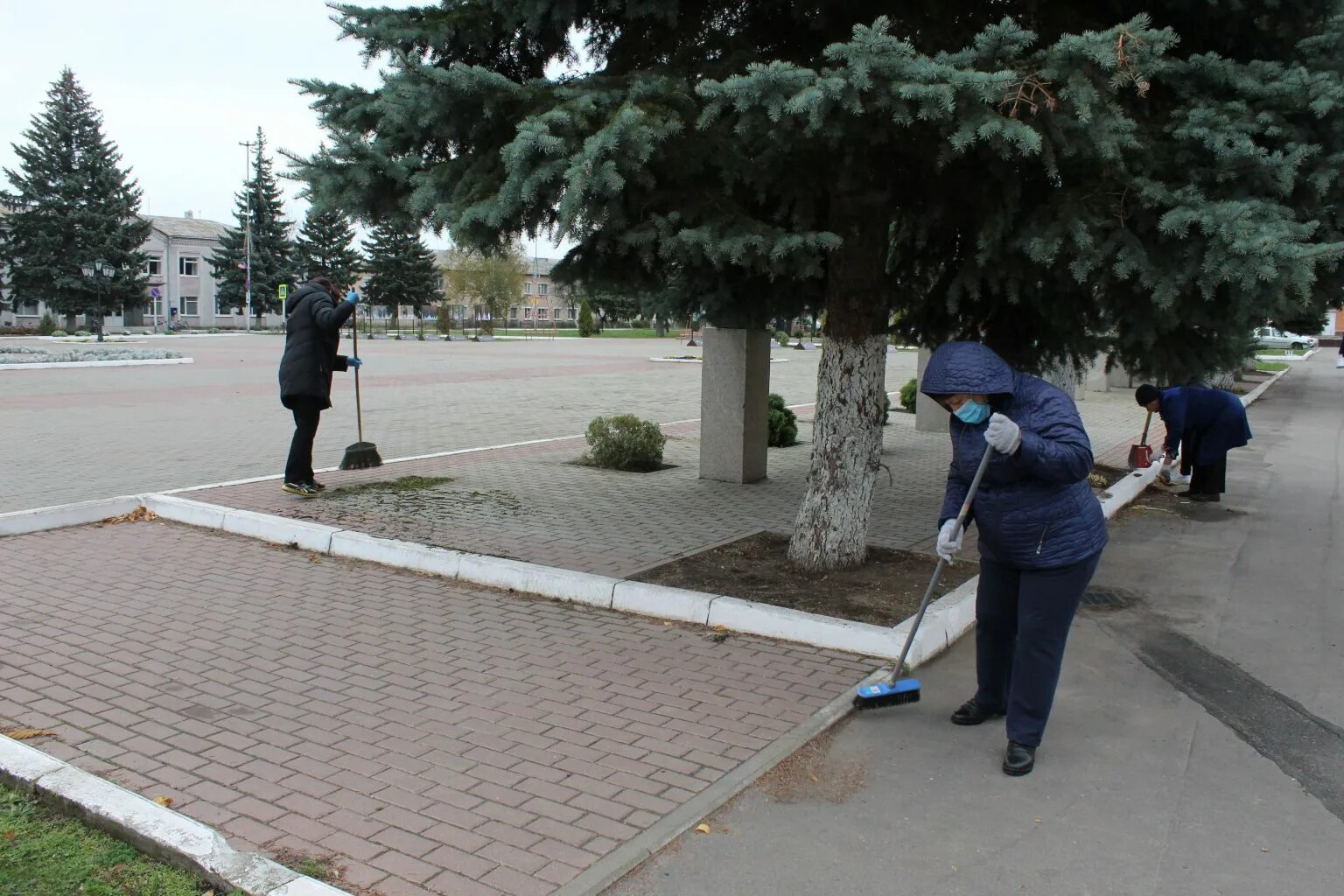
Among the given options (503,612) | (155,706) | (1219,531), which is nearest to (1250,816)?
(503,612)

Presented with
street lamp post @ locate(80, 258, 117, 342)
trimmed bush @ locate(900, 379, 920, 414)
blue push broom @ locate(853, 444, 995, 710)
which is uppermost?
street lamp post @ locate(80, 258, 117, 342)

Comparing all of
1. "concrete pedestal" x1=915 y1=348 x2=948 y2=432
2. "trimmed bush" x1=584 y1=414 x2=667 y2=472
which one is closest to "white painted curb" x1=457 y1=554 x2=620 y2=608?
"trimmed bush" x1=584 y1=414 x2=667 y2=472

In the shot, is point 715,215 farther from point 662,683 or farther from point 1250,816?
point 1250,816

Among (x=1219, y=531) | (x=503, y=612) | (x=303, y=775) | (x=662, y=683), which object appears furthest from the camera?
(x=1219, y=531)

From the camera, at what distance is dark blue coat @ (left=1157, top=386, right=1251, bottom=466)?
1018 cm

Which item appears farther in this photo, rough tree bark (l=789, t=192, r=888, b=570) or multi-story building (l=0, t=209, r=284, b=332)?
multi-story building (l=0, t=209, r=284, b=332)

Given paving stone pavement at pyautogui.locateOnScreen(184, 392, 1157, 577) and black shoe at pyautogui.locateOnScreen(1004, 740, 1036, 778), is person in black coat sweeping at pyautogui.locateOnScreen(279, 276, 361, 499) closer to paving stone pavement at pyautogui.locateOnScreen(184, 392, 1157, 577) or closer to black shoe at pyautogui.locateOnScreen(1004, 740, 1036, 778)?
paving stone pavement at pyautogui.locateOnScreen(184, 392, 1157, 577)

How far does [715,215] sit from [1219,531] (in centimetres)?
610

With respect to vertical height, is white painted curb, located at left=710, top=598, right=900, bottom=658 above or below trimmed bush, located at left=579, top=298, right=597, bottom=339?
below

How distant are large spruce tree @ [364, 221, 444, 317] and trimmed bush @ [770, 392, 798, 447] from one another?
56046 mm

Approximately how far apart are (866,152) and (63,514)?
21.2ft

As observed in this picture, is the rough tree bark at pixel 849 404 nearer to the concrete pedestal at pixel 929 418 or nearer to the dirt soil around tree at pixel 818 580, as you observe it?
the dirt soil around tree at pixel 818 580

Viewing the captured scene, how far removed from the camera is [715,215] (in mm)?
5586

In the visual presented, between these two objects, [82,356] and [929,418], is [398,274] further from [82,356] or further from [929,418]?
[929,418]
